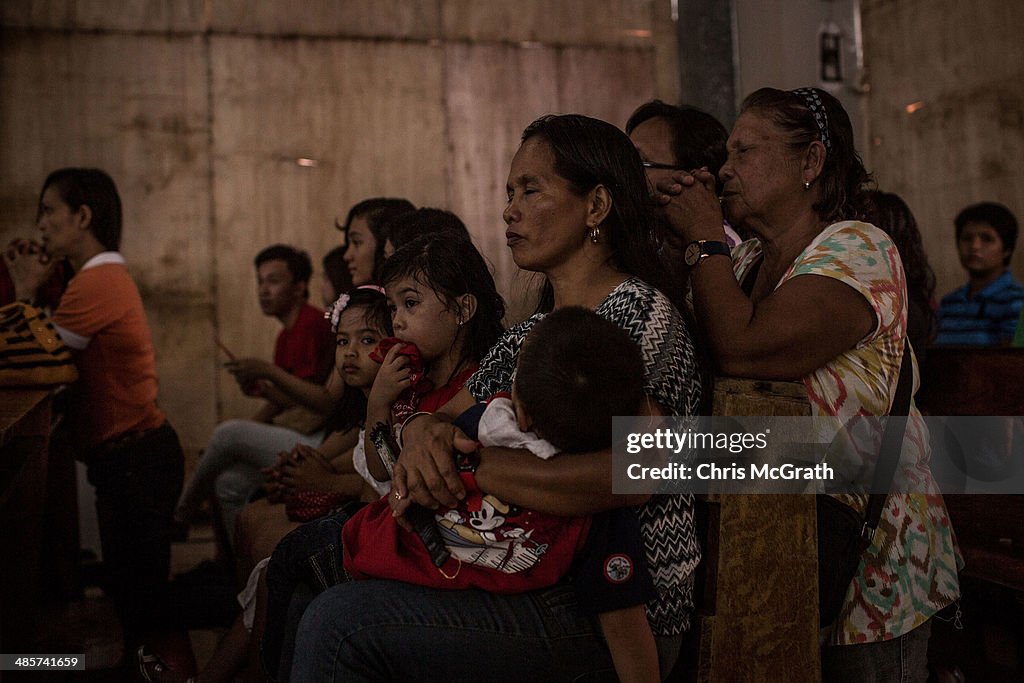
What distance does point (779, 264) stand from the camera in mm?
1845

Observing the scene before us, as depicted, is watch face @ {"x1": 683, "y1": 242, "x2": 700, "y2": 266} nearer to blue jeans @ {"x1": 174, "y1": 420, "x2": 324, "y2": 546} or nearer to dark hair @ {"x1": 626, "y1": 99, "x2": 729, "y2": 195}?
dark hair @ {"x1": 626, "y1": 99, "x2": 729, "y2": 195}

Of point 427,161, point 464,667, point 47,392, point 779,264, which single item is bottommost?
point 464,667

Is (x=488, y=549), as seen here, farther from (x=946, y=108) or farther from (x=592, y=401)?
(x=946, y=108)

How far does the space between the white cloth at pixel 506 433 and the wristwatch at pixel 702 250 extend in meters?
0.44

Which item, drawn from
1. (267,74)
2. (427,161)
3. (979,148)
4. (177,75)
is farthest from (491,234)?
(979,148)

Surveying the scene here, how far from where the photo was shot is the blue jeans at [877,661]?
1586 millimetres

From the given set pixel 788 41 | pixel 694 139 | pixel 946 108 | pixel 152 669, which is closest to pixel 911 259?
pixel 694 139

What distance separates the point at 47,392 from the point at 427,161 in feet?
12.9

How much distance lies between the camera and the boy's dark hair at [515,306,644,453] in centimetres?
142

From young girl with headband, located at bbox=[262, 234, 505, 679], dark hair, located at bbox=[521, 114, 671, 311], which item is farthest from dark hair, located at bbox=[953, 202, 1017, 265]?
dark hair, located at bbox=[521, 114, 671, 311]

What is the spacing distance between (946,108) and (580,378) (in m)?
5.51

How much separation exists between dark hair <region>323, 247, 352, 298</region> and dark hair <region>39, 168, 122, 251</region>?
81 centimetres

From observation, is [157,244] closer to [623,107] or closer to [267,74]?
[267,74]
